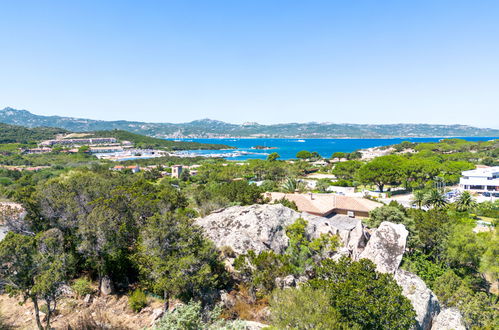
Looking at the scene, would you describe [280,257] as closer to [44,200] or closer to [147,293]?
[147,293]

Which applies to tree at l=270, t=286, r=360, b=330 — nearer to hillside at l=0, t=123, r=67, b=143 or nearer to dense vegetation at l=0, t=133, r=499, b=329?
dense vegetation at l=0, t=133, r=499, b=329

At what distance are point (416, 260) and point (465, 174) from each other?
146 ft

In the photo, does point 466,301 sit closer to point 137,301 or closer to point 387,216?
point 387,216

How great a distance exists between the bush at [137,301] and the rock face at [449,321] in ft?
55.6

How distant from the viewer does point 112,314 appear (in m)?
16.0

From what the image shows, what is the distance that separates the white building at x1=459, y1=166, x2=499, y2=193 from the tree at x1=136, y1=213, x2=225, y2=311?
5710 cm

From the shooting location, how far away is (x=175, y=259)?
15.1 meters

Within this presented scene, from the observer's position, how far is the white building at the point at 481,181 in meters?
51.2

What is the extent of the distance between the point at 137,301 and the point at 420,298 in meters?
16.3

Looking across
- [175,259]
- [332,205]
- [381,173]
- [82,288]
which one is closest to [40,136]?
[381,173]

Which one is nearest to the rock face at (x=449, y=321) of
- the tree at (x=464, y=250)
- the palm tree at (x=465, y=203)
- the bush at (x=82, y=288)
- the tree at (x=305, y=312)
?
the tree at (x=464, y=250)

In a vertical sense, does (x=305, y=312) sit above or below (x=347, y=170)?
above

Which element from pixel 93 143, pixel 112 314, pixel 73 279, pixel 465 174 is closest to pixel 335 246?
pixel 112 314

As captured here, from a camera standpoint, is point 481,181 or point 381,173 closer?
point 481,181
